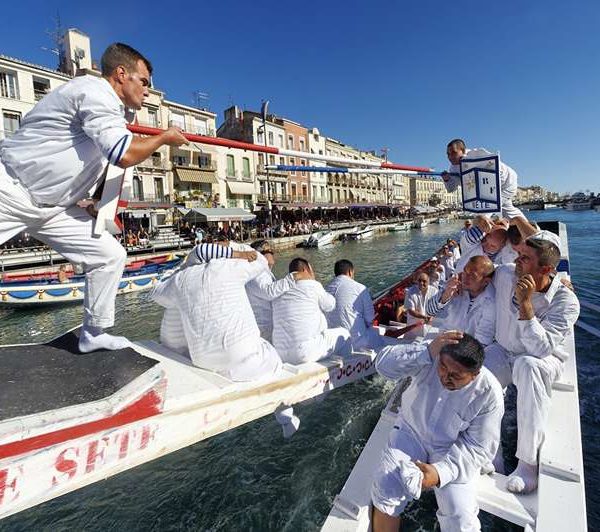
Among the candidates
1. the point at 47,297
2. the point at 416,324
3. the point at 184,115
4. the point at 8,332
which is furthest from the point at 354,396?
the point at 184,115

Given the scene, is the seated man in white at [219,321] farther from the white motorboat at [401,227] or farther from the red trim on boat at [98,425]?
the white motorboat at [401,227]

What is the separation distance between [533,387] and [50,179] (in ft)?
12.7

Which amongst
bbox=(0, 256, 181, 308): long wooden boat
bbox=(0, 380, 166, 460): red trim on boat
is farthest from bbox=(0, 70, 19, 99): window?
bbox=(0, 380, 166, 460): red trim on boat

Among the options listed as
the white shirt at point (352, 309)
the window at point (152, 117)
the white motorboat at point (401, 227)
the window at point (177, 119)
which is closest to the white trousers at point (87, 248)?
the white shirt at point (352, 309)

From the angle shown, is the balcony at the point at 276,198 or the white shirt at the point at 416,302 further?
the balcony at the point at 276,198

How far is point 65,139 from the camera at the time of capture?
7.89 feet

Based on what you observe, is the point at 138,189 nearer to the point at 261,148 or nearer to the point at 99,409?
the point at 261,148

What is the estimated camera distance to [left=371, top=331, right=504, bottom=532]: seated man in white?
2426mm

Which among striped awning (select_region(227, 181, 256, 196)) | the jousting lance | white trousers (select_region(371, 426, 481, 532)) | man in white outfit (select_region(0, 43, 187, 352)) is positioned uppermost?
striped awning (select_region(227, 181, 256, 196))

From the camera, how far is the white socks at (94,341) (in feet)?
9.35

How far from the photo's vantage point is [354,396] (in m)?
5.24

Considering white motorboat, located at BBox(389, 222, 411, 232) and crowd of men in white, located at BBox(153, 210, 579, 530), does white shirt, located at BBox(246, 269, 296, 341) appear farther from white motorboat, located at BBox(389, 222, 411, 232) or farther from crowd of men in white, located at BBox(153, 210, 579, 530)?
white motorboat, located at BBox(389, 222, 411, 232)

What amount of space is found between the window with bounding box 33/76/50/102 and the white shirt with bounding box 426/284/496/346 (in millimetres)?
30589

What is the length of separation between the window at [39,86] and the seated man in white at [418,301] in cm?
2914
